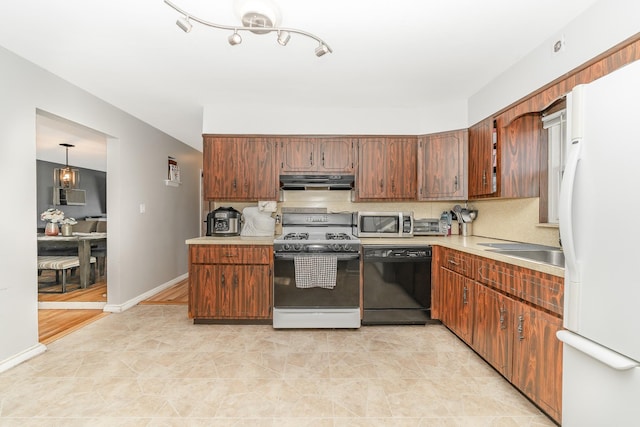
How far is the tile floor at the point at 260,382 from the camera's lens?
1.72m

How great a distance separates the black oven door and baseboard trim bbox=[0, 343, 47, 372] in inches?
77.7

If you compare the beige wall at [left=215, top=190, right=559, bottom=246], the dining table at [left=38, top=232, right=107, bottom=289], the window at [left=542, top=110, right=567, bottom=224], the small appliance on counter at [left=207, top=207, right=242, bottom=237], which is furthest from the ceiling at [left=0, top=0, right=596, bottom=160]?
the dining table at [left=38, top=232, right=107, bottom=289]

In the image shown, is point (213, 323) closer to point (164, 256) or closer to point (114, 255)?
point (114, 255)

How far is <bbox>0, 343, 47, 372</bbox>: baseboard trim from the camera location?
2.17 m

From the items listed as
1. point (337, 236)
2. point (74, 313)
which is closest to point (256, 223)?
point (337, 236)

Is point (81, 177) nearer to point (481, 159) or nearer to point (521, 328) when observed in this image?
point (481, 159)

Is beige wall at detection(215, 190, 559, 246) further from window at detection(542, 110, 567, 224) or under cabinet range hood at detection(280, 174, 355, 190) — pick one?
under cabinet range hood at detection(280, 174, 355, 190)

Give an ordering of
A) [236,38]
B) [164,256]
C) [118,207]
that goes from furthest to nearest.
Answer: [164,256] → [118,207] → [236,38]

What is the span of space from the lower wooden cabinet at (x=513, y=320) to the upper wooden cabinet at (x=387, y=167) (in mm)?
996

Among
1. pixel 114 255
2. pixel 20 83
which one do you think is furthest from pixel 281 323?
pixel 20 83

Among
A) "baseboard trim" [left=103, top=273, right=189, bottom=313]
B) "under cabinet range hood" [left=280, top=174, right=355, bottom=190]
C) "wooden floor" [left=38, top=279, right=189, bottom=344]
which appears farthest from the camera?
"baseboard trim" [left=103, top=273, right=189, bottom=313]

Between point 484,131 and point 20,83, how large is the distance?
4.06 m

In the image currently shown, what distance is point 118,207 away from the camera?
3.51m

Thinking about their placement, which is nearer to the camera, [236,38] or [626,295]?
[626,295]
